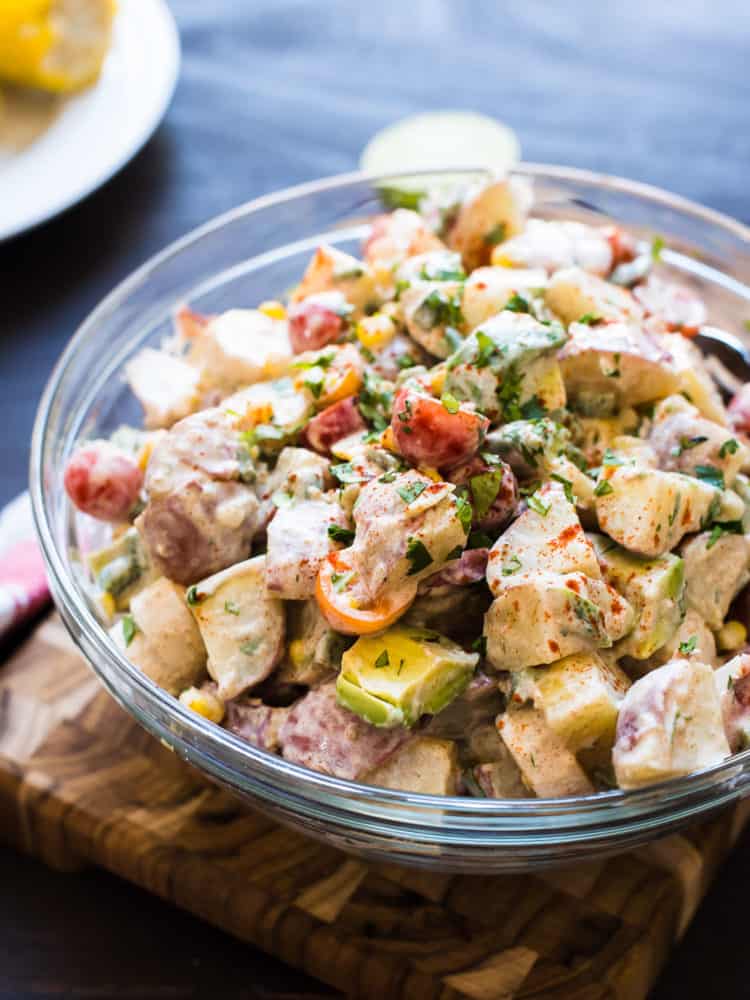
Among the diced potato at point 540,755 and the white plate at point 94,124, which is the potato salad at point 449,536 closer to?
the diced potato at point 540,755

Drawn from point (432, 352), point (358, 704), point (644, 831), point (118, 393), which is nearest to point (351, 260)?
point (432, 352)

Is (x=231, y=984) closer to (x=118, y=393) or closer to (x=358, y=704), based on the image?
(x=358, y=704)

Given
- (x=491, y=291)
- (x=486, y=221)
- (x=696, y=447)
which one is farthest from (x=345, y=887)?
(x=486, y=221)

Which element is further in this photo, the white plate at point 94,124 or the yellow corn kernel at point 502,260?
the white plate at point 94,124

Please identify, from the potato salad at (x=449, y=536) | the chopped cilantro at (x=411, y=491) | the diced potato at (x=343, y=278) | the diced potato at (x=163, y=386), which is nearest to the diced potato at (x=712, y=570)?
the potato salad at (x=449, y=536)

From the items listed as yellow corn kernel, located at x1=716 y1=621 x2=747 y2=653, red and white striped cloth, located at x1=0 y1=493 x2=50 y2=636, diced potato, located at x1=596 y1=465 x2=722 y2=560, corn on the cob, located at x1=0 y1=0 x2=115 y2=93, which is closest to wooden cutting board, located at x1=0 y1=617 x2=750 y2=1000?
red and white striped cloth, located at x1=0 y1=493 x2=50 y2=636

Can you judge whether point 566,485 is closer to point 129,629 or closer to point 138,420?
point 129,629
